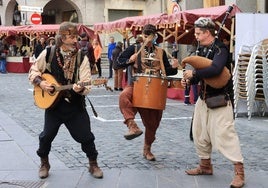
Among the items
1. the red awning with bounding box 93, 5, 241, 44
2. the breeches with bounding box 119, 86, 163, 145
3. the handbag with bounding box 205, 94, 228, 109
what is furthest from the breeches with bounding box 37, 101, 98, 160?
the red awning with bounding box 93, 5, 241, 44

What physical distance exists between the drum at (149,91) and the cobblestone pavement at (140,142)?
795 millimetres

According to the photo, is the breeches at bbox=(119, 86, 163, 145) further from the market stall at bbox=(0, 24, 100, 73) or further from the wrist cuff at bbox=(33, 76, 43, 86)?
the market stall at bbox=(0, 24, 100, 73)

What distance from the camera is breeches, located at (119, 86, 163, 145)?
6270 mm

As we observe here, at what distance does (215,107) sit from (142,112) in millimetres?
1306

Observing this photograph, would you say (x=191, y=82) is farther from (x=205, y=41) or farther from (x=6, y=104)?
(x=6, y=104)

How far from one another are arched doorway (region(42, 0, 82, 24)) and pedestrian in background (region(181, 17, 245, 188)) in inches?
1372

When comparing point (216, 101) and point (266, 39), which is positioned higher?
point (266, 39)

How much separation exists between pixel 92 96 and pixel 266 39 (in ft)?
20.4

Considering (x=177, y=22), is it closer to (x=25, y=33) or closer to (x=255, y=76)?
(x=255, y=76)

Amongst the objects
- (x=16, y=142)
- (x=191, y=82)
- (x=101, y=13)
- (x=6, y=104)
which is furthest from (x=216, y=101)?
(x=101, y=13)

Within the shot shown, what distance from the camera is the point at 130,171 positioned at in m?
6.09

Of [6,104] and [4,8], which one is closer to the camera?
[6,104]

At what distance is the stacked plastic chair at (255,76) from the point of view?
1055 centimetres

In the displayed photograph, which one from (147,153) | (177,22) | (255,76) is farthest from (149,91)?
(177,22)
